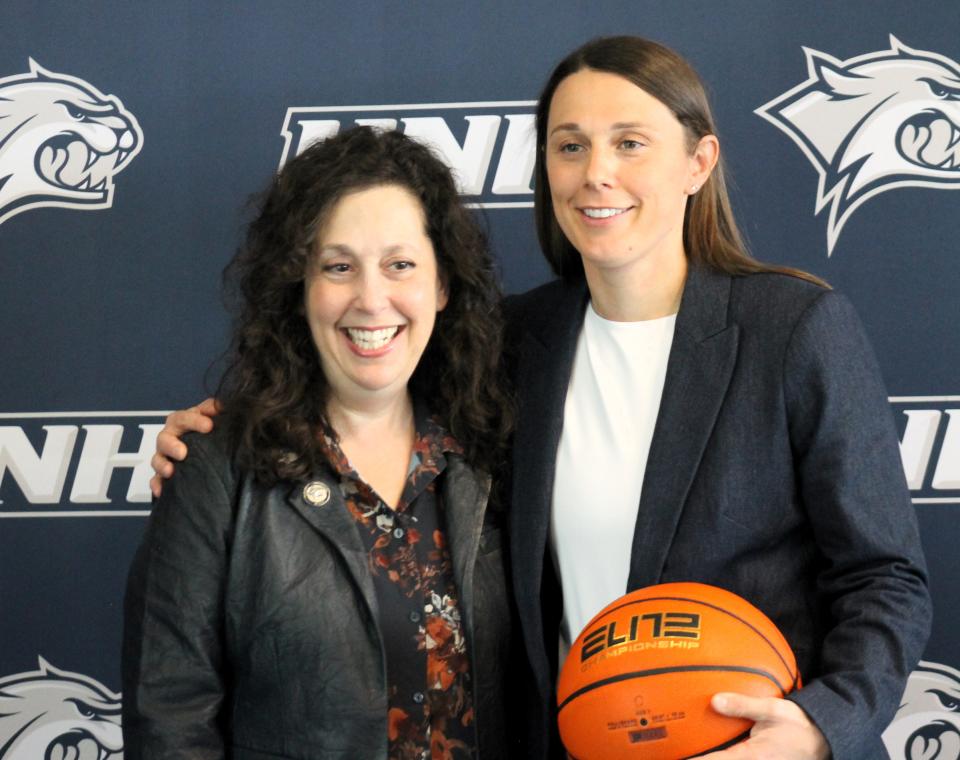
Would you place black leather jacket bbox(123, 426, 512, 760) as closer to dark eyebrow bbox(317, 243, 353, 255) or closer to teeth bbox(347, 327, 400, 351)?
teeth bbox(347, 327, 400, 351)

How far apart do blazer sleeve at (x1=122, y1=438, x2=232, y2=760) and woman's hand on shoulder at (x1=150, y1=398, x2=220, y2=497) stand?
47mm

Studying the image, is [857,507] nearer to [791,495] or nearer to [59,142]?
[791,495]

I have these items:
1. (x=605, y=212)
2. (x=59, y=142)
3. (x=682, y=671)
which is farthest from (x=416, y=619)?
(x=59, y=142)

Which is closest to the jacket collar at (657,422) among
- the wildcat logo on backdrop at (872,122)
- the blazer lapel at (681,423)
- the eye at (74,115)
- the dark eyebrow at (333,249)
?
the blazer lapel at (681,423)

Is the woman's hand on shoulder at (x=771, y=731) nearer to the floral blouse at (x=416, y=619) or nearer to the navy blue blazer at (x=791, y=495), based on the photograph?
the navy blue blazer at (x=791, y=495)

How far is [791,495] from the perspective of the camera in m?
1.84

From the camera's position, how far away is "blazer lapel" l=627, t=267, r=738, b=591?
6.04ft

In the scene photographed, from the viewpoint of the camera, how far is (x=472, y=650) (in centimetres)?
190

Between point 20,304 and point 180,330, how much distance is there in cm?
36

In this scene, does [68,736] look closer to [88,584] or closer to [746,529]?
[88,584]

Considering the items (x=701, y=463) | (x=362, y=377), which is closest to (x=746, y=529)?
(x=701, y=463)

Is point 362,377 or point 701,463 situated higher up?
point 362,377

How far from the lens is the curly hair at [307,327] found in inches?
74.7

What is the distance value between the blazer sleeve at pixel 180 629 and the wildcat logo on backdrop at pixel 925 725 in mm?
1517
